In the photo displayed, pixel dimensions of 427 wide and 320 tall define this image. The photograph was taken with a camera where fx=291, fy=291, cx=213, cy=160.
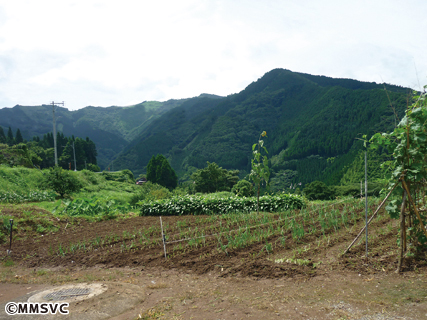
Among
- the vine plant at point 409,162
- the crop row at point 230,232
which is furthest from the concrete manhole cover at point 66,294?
the vine plant at point 409,162

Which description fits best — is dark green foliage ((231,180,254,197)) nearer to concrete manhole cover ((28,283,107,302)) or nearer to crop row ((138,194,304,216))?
crop row ((138,194,304,216))

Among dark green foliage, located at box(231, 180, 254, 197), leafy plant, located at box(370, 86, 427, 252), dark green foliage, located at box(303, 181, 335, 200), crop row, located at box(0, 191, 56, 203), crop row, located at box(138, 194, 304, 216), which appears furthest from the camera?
dark green foliage, located at box(303, 181, 335, 200)

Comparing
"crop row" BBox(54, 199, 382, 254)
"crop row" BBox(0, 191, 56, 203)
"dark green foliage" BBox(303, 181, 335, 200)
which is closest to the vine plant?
"crop row" BBox(54, 199, 382, 254)

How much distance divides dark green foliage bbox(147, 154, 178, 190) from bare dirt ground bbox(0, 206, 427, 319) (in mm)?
33925

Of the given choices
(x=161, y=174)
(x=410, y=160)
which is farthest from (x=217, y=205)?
(x=161, y=174)

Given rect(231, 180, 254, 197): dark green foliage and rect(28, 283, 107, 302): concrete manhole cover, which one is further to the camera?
rect(231, 180, 254, 197): dark green foliage

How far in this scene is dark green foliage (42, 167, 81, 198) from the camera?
14203 millimetres

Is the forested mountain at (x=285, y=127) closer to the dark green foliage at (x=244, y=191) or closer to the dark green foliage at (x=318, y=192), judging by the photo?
the dark green foliage at (x=318, y=192)

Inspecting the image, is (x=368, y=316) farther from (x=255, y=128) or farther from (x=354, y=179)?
(x=255, y=128)

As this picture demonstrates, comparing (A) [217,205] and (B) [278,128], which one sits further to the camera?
(B) [278,128]

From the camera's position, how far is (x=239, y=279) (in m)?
4.27

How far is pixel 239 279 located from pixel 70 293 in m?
2.39

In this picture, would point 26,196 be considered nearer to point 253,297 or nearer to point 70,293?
point 70,293

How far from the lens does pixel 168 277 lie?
15.5 ft
